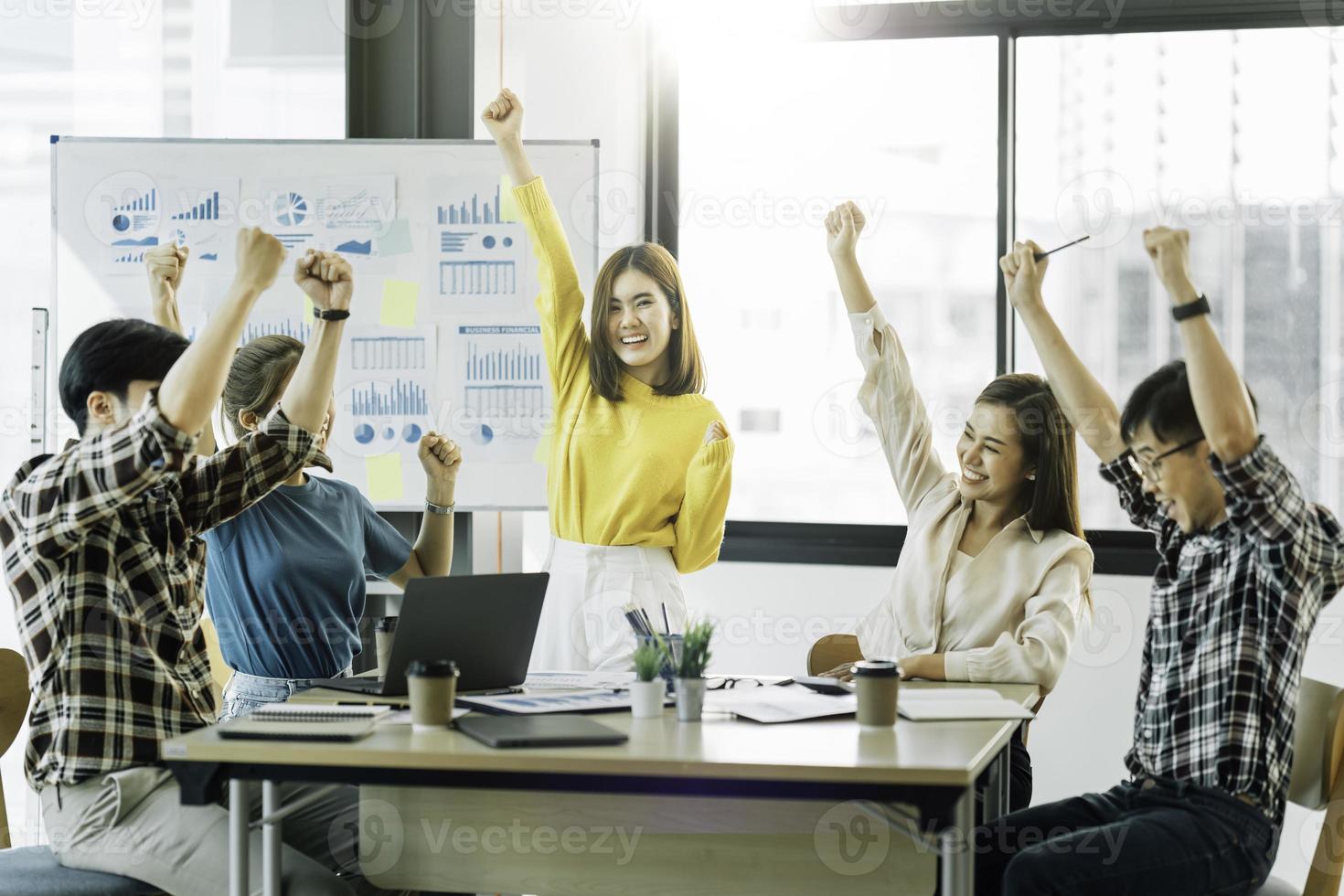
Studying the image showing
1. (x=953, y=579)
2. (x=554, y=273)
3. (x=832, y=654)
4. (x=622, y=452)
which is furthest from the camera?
(x=554, y=273)

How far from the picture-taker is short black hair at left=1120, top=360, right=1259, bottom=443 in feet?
6.72

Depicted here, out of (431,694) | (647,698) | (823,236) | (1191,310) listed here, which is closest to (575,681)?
(647,698)

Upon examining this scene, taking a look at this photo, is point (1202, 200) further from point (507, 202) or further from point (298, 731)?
point (298, 731)

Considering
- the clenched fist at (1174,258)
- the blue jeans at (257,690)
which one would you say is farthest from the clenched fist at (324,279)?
the clenched fist at (1174,258)

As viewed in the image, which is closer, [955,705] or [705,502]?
[955,705]

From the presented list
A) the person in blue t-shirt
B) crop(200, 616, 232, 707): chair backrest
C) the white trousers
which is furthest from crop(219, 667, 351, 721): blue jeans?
the white trousers

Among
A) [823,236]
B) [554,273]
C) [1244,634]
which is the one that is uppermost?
[823,236]

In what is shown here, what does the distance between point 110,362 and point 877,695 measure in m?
1.32

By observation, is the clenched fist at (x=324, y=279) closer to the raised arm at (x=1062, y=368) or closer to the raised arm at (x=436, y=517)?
the raised arm at (x=436, y=517)

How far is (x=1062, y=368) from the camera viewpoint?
2.51 metres

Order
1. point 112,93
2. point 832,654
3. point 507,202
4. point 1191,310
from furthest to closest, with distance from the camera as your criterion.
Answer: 1. point 112,93
2. point 507,202
3. point 832,654
4. point 1191,310

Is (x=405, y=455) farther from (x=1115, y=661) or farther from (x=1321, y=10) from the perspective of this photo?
(x=1321, y=10)

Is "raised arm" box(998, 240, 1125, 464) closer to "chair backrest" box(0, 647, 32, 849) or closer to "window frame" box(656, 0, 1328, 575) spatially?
"window frame" box(656, 0, 1328, 575)

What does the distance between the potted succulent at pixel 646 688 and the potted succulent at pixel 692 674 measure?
0.04 m
